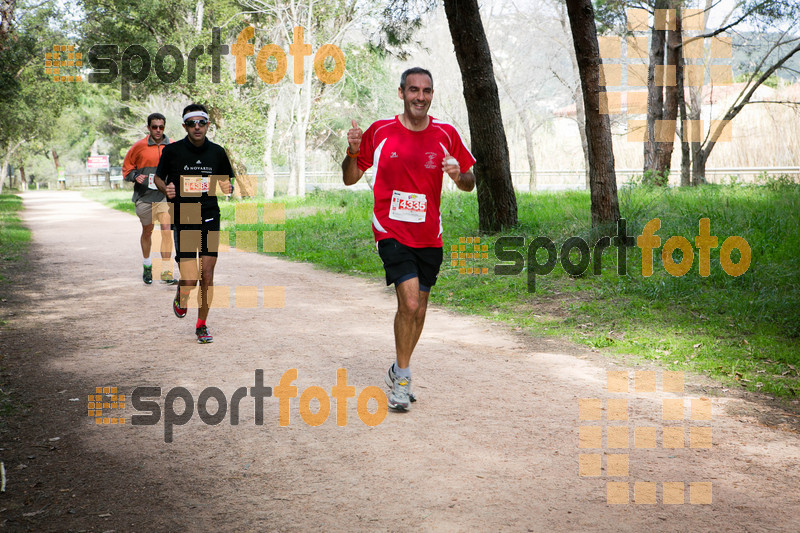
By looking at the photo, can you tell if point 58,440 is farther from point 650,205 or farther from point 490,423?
point 650,205

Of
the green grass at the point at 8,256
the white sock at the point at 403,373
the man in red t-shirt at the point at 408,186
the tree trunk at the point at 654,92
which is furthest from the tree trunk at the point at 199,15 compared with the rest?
the white sock at the point at 403,373

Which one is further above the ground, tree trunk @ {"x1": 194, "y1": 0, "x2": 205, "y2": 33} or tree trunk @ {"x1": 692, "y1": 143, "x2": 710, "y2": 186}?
tree trunk @ {"x1": 194, "y1": 0, "x2": 205, "y2": 33}

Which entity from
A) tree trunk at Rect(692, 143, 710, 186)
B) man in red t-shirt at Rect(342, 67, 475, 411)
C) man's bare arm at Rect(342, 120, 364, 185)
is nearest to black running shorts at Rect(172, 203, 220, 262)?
man's bare arm at Rect(342, 120, 364, 185)

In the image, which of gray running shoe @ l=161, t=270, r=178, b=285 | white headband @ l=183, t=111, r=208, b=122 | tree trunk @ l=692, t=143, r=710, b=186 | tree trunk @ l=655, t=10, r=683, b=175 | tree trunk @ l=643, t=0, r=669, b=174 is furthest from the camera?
tree trunk @ l=692, t=143, r=710, b=186

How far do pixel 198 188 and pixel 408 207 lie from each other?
295 centimetres

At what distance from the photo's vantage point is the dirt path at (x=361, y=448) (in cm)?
351

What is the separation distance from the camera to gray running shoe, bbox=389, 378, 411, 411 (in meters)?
5.11

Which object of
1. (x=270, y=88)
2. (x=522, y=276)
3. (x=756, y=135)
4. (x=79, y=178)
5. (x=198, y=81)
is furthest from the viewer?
(x=79, y=178)

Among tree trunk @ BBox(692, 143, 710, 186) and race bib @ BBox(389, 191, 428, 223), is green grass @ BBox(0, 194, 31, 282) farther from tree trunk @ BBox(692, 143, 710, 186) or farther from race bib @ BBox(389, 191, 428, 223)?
tree trunk @ BBox(692, 143, 710, 186)

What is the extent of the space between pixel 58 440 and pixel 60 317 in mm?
4520

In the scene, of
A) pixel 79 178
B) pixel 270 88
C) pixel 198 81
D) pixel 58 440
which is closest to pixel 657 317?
pixel 58 440

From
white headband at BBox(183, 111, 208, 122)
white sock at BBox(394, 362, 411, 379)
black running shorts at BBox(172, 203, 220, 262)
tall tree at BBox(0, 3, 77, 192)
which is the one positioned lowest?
white sock at BBox(394, 362, 411, 379)

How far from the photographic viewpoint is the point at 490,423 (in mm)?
4863

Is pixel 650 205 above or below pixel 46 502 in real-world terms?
above
